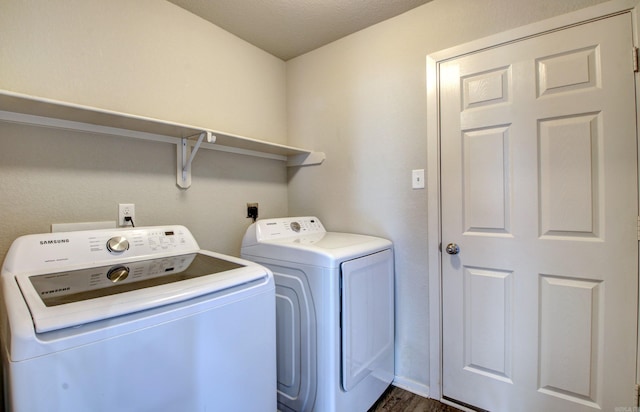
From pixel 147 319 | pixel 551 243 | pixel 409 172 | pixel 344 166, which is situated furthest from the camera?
pixel 344 166

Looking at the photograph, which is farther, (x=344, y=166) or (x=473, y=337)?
(x=344, y=166)

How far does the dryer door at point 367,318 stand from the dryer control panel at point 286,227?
1.68ft

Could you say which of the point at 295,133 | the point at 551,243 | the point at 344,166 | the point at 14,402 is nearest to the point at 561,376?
the point at 551,243

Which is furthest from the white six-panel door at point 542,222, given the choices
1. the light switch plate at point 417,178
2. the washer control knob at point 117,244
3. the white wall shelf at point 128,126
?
the washer control knob at point 117,244

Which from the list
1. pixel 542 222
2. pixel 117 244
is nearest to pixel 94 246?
pixel 117 244

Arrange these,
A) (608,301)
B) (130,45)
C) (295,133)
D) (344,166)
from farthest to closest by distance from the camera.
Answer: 1. (295,133)
2. (344,166)
3. (130,45)
4. (608,301)

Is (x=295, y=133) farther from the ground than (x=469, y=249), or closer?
farther from the ground

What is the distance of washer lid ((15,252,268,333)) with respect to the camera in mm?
700

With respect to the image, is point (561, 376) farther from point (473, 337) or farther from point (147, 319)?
point (147, 319)

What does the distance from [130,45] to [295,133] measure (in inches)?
46.1

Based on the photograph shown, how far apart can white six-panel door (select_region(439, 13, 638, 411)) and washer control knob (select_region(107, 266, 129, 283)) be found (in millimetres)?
1547

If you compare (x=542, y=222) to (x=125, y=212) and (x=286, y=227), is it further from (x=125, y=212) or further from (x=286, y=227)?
(x=125, y=212)

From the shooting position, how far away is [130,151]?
1.51m

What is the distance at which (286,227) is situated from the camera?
180cm
